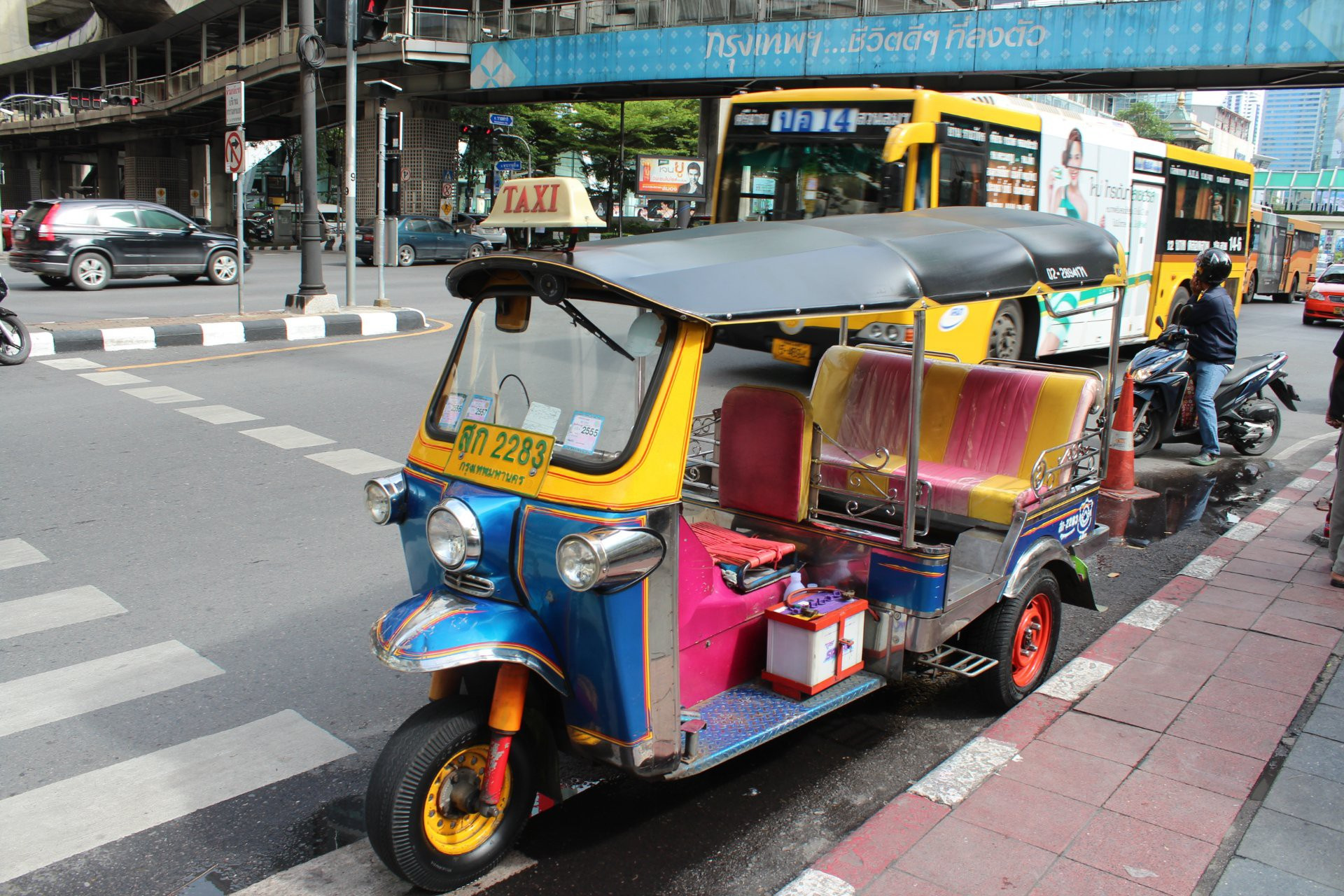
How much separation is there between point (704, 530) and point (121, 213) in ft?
57.2

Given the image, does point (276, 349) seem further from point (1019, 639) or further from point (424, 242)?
point (424, 242)

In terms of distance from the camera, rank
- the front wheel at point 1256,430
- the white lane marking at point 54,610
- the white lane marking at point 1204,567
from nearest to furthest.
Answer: the white lane marking at point 54,610
the white lane marking at point 1204,567
the front wheel at point 1256,430

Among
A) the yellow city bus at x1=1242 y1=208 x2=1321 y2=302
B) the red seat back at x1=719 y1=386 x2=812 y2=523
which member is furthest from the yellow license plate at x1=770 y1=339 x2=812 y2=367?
the yellow city bus at x1=1242 y1=208 x2=1321 y2=302

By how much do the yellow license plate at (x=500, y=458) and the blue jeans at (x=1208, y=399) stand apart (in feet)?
23.6

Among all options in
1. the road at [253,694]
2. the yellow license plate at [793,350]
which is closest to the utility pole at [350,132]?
the road at [253,694]

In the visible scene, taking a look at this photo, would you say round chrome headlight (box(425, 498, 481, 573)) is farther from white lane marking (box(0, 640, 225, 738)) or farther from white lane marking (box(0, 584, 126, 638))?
white lane marking (box(0, 584, 126, 638))

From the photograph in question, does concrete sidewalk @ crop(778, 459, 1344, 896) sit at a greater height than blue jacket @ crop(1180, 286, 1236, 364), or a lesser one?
lesser

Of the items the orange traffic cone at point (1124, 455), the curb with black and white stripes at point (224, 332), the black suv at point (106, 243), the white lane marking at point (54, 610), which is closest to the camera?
the white lane marking at point (54, 610)

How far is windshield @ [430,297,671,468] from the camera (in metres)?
3.12

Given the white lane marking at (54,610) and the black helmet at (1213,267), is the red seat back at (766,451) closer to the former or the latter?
the white lane marking at (54,610)

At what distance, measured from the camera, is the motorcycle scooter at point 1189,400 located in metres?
8.78

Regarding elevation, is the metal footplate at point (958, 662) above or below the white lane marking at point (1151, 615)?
above

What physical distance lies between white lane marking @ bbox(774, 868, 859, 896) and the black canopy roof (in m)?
1.63

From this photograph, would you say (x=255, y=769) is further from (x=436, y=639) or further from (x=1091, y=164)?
(x=1091, y=164)
